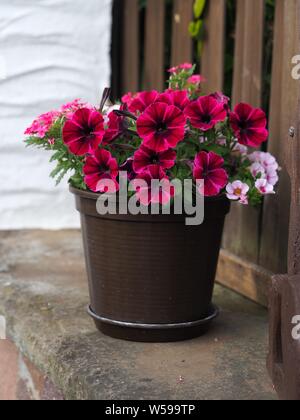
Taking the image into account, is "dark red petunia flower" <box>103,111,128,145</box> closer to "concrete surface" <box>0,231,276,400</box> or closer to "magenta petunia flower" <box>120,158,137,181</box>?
"magenta petunia flower" <box>120,158,137,181</box>

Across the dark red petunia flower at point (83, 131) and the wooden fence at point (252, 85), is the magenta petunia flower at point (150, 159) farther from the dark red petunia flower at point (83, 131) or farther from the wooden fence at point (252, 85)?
the wooden fence at point (252, 85)

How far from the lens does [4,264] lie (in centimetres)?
292

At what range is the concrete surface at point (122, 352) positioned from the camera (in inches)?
69.2

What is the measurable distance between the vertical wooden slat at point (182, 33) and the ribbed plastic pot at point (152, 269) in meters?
1.07

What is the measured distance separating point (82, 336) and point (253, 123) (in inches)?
30.1

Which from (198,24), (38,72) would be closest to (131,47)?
(38,72)

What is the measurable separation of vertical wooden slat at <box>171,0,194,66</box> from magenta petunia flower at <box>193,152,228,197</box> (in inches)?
42.3

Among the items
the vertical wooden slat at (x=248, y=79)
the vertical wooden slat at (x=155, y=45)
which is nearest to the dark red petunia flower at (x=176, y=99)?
the vertical wooden slat at (x=248, y=79)

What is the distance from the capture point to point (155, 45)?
3195 mm

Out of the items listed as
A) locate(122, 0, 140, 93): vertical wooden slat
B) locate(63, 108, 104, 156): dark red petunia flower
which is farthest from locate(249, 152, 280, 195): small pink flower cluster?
locate(122, 0, 140, 93): vertical wooden slat

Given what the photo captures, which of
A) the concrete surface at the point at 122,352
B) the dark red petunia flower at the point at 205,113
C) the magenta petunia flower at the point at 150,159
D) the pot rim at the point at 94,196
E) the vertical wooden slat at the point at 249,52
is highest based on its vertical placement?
the vertical wooden slat at the point at 249,52
